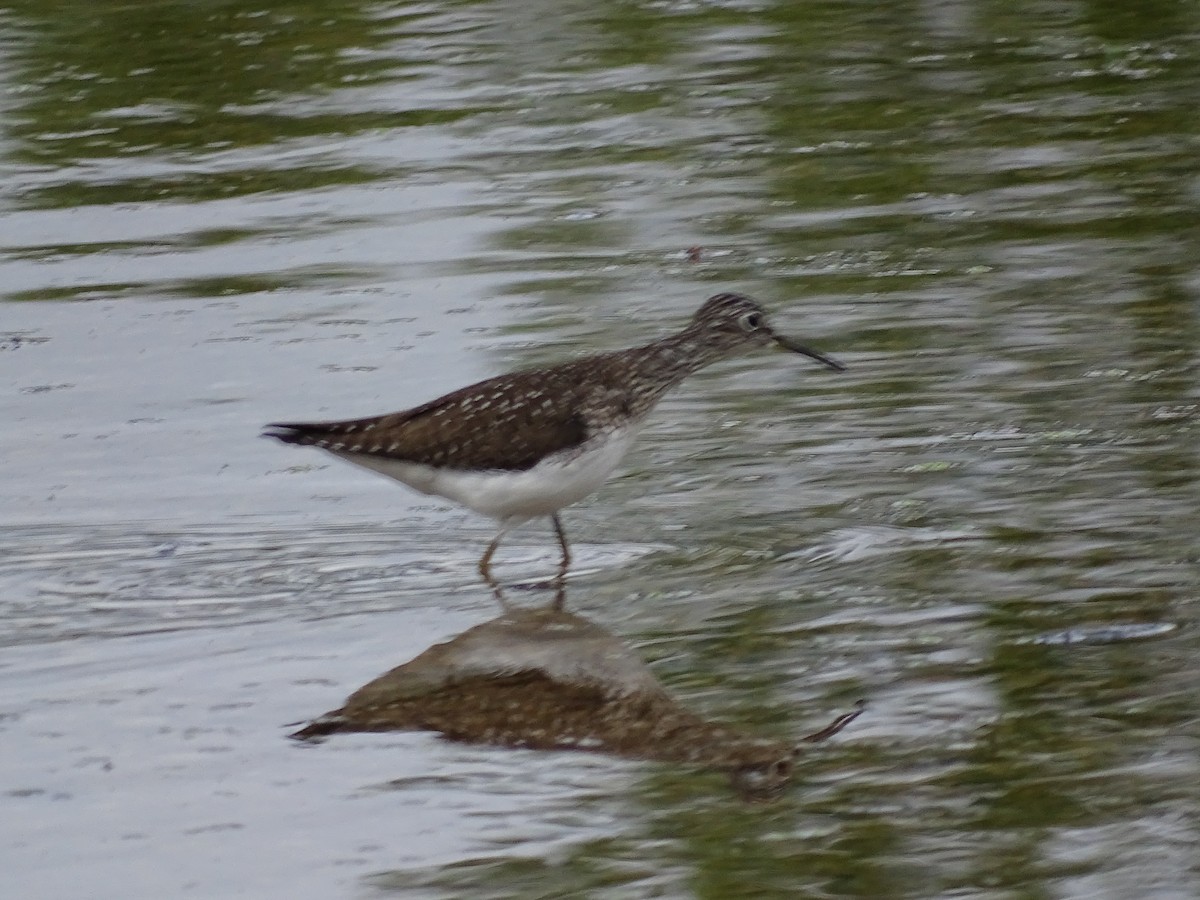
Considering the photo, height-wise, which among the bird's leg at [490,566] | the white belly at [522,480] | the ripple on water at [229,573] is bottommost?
the bird's leg at [490,566]

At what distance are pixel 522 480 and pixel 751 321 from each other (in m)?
1.47

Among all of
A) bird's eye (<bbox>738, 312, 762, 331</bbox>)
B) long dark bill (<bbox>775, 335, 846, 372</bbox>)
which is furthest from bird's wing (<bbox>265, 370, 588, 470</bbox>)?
long dark bill (<bbox>775, 335, 846, 372</bbox>)

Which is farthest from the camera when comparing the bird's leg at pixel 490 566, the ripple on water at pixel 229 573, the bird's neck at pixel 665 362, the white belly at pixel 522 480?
the bird's neck at pixel 665 362

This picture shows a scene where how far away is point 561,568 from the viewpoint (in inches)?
334

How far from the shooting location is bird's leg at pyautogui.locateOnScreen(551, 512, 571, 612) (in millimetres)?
8062

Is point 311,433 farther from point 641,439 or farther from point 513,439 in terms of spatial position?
point 641,439

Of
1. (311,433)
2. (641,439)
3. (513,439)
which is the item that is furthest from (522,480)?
(641,439)

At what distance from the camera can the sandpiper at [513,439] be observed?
27.9 ft

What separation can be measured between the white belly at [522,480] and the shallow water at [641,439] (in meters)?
0.24

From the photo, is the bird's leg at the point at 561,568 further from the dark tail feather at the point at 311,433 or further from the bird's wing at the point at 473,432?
the dark tail feather at the point at 311,433

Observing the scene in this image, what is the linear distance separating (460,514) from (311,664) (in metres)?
2.09

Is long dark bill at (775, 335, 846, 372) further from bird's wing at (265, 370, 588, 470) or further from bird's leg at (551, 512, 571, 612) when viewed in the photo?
bird's leg at (551, 512, 571, 612)

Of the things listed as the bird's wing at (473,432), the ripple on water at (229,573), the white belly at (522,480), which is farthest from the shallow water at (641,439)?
the bird's wing at (473,432)

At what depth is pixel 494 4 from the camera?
61.9 ft
